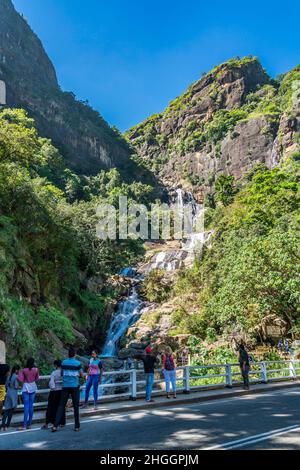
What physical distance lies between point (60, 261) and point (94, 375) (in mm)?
16757

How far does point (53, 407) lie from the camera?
8.21 metres

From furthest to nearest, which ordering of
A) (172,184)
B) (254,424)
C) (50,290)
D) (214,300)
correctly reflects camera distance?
(172,184) < (214,300) < (50,290) < (254,424)

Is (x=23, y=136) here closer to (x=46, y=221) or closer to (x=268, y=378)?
(x=46, y=221)

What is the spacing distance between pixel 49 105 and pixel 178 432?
319ft

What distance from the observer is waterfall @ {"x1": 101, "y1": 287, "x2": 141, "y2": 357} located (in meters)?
32.3

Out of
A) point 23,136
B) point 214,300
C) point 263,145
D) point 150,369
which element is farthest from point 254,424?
point 263,145

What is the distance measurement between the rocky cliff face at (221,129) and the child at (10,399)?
83539 millimetres

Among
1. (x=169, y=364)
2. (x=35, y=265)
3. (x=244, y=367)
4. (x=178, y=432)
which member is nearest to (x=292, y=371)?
(x=244, y=367)

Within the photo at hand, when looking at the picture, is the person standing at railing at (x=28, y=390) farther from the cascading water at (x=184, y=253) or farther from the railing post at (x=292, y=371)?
the cascading water at (x=184, y=253)

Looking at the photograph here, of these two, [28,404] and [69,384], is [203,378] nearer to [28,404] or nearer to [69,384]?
[28,404]

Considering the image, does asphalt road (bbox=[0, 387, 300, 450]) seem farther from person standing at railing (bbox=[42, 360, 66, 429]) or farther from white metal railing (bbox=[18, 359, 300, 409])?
white metal railing (bbox=[18, 359, 300, 409])

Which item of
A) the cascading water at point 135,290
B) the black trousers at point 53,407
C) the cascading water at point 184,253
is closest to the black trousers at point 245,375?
the black trousers at point 53,407

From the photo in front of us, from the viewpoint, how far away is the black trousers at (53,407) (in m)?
8.15
